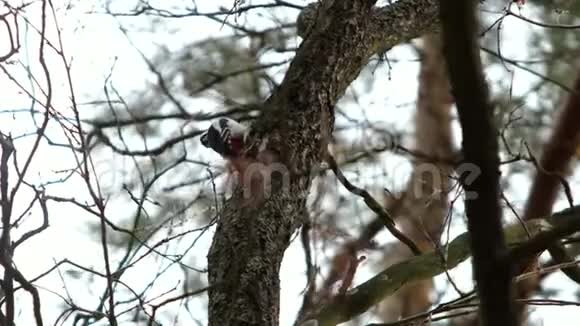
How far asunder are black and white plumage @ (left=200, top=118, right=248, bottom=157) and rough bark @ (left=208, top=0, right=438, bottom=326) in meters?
0.50

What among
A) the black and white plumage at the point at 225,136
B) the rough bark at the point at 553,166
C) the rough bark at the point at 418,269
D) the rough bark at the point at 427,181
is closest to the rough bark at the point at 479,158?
the rough bark at the point at 427,181

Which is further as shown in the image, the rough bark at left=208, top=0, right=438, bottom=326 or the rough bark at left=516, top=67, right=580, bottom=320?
the rough bark at left=516, top=67, right=580, bottom=320

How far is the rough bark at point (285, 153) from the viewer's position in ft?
5.11

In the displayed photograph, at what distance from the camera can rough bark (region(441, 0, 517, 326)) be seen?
750mm

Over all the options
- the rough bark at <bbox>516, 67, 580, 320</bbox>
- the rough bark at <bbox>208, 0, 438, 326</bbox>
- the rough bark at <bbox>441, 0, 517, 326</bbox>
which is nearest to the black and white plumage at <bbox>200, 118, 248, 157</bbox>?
the rough bark at <bbox>208, 0, 438, 326</bbox>

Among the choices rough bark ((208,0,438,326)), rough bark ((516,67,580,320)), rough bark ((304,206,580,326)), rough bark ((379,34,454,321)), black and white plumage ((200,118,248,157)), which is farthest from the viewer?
rough bark ((516,67,580,320))

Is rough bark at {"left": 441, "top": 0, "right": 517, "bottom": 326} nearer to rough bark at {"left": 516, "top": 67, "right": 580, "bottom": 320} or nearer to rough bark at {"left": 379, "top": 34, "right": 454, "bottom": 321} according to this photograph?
rough bark at {"left": 379, "top": 34, "right": 454, "bottom": 321}

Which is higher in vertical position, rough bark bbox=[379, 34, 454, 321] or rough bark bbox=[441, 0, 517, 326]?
rough bark bbox=[379, 34, 454, 321]

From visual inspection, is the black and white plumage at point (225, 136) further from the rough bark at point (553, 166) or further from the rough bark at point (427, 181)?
the rough bark at point (553, 166)

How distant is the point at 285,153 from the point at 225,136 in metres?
1.00

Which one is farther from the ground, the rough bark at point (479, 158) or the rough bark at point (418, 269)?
the rough bark at point (418, 269)

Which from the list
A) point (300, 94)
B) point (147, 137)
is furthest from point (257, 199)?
point (147, 137)

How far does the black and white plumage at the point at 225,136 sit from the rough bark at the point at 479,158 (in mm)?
1510

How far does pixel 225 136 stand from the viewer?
272cm
